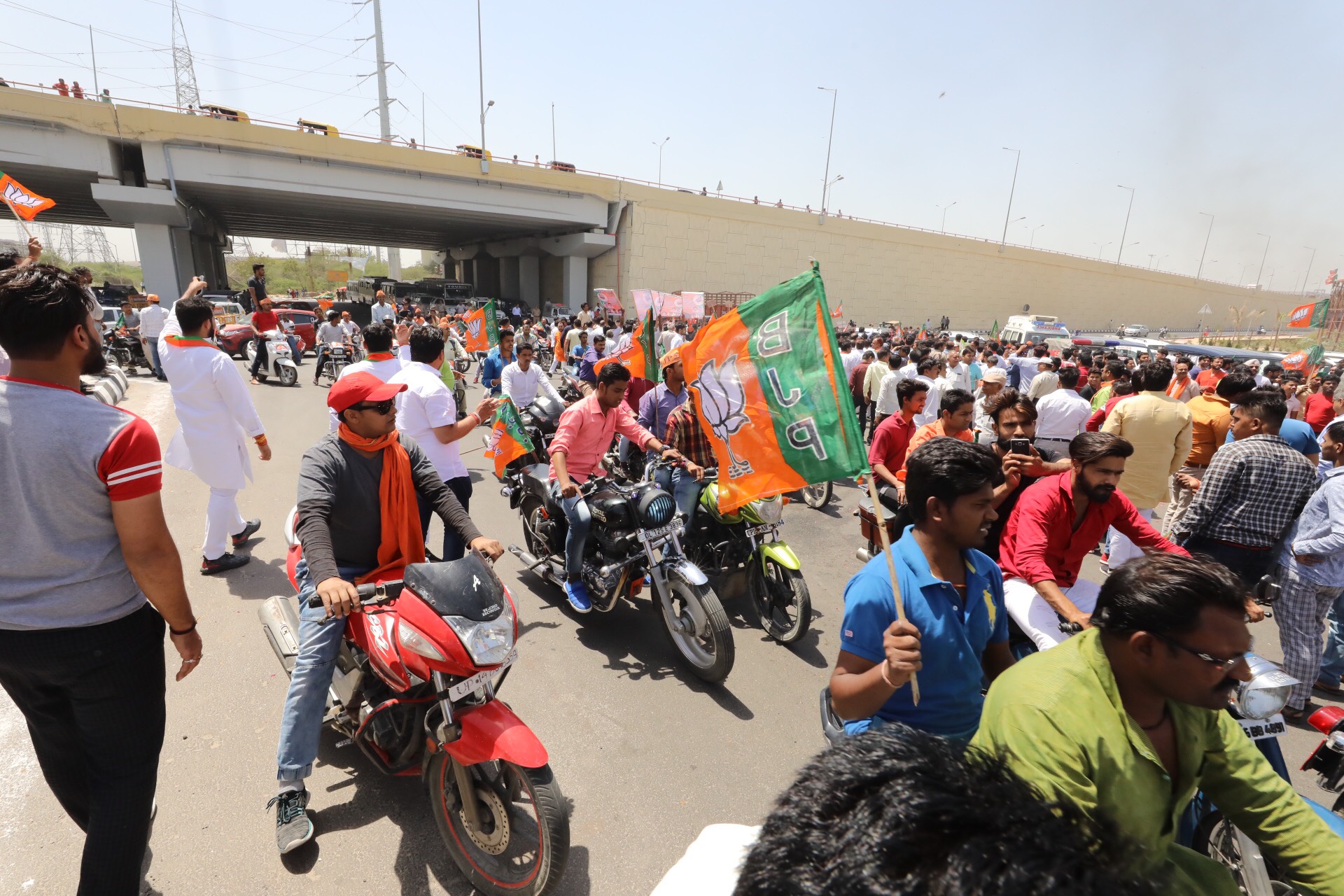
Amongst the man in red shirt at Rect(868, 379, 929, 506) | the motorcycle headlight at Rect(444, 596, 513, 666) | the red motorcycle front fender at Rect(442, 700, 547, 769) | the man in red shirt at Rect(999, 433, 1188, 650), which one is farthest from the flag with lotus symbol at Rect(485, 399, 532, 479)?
the man in red shirt at Rect(999, 433, 1188, 650)

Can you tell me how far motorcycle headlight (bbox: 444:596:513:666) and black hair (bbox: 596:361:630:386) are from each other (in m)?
2.56

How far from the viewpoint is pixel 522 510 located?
544 cm

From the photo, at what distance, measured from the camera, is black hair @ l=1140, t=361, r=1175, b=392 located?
5031 mm

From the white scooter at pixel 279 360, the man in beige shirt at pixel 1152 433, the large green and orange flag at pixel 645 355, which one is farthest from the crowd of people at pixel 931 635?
the white scooter at pixel 279 360

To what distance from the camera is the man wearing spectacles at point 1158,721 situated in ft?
4.43

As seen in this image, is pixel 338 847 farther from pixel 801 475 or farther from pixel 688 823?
pixel 801 475

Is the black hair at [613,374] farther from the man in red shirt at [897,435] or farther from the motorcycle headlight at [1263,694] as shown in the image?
the motorcycle headlight at [1263,694]

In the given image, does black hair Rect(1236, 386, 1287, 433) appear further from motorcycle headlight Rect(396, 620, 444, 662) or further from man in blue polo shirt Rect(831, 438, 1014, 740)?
motorcycle headlight Rect(396, 620, 444, 662)

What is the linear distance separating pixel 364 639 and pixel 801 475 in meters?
1.94

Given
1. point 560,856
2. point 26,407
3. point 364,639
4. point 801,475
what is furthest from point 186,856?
point 801,475

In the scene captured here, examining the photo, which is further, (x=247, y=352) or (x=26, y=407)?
(x=247, y=352)

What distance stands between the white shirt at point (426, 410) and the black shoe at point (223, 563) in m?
1.92

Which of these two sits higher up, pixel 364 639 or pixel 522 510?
pixel 364 639

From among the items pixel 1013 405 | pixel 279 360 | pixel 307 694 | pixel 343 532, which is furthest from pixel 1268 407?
pixel 279 360
